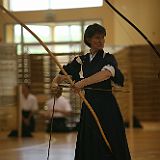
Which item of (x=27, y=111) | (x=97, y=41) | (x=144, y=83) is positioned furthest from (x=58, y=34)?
(x=97, y=41)

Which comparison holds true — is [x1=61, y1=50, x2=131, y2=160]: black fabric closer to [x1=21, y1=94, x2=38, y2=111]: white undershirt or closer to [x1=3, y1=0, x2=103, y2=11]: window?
[x1=21, y1=94, x2=38, y2=111]: white undershirt

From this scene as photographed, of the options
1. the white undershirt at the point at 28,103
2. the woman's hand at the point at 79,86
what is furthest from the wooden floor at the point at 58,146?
the woman's hand at the point at 79,86

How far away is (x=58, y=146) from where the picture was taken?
5.54 metres

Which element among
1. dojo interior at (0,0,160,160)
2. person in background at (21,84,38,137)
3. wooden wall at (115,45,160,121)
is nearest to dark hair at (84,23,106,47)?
dojo interior at (0,0,160,160)

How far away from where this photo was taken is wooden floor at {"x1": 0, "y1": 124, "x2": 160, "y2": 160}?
4.67 m

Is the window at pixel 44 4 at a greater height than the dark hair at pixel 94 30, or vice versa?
the window at pixel 44 4

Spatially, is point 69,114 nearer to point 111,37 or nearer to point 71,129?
point 71,129

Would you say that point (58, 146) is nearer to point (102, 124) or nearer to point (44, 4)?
point (102, 124)

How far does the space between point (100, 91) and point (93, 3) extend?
7.09 meters

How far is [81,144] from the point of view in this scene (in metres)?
2.54

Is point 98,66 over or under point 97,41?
under

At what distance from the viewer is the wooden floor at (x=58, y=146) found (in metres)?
4.67

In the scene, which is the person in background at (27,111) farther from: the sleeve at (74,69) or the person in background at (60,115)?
the sleeve at (74,69)

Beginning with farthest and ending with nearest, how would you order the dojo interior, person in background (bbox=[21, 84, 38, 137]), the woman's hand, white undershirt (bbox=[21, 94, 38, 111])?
1. white undershirt (bbox=[21, 94, 38, 111])
2. person in background (bbox=[21, 84, 38, 137])
3. the dojo interior
4. the woman's hand
